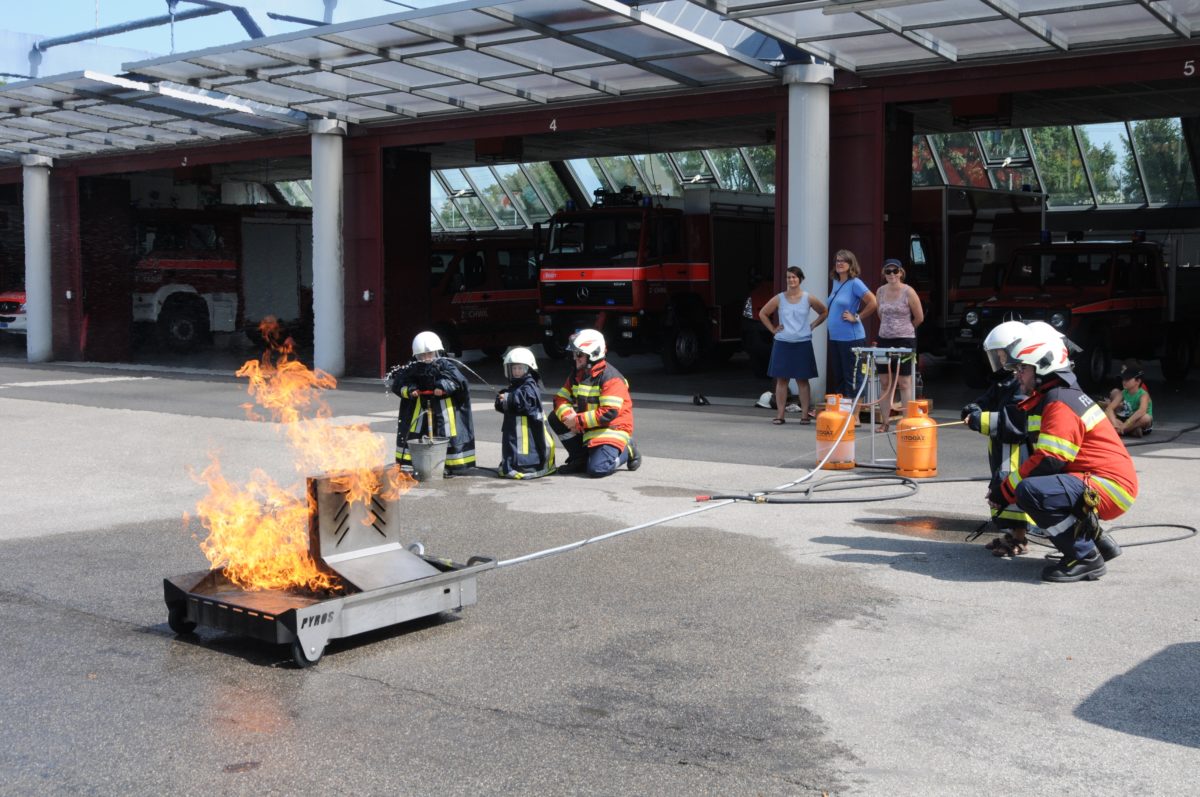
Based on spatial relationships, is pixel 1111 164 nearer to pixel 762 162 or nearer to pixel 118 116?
pixel 762 162

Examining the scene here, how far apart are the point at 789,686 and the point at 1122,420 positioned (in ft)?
29.1

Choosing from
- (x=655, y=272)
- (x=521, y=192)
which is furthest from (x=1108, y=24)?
(x=521, y=192)

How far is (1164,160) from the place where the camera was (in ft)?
89.2

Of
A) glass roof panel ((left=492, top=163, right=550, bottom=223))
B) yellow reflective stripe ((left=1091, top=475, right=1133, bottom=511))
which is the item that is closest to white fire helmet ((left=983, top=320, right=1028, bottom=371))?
yellow reflective stripe ((left=1091, top=475, right=1133, bottom=511))

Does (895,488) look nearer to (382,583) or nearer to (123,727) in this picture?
(382,583)

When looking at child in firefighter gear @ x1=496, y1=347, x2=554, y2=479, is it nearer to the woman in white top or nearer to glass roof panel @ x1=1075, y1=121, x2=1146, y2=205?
the woman in white top

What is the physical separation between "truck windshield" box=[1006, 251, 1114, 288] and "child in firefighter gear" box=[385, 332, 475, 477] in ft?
33.6

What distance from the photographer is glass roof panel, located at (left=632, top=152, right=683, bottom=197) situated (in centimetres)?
3225

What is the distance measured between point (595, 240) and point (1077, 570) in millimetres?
14946

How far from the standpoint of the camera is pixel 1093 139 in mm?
27453

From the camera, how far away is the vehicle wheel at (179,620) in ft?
20.3

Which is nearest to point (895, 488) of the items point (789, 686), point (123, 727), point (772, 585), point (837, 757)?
point (772, 585)

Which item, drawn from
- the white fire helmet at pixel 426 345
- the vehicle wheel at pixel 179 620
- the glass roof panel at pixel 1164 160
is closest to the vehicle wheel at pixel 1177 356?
the glass roof panel at pixel 1164 160

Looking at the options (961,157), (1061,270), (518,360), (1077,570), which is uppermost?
(961,157)
